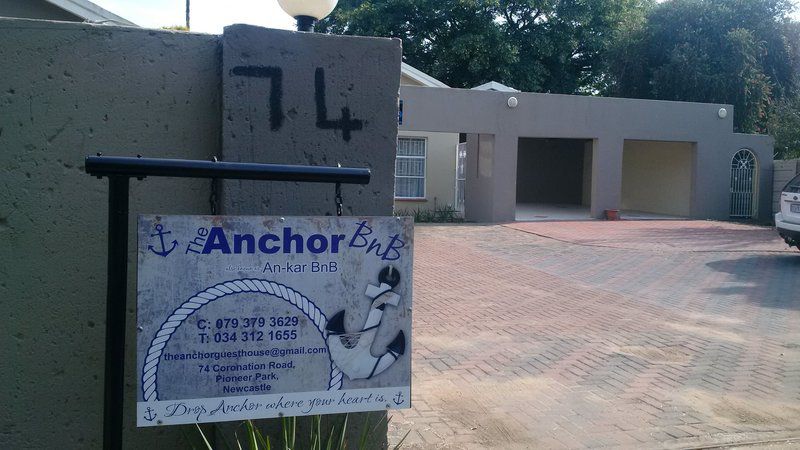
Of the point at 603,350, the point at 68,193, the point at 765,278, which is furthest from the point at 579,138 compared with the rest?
the point at 68,193

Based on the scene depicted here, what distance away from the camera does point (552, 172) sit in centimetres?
2923

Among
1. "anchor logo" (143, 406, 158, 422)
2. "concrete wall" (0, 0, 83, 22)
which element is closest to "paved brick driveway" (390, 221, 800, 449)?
"anchor logo" (143, 406, 158, 422)

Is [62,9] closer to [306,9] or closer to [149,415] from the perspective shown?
[306,9]

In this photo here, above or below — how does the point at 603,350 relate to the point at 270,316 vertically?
below

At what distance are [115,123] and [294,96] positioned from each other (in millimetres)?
882

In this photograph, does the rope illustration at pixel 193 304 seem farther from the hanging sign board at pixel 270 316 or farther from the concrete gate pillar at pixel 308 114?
the concrete gate pillar at pixel 308 114

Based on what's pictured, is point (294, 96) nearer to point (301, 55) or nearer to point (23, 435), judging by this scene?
point (301, 55)

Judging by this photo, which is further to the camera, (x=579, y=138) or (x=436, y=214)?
(x=579, y=138)

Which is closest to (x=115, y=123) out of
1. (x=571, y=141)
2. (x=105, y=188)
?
(x=105, y=188)

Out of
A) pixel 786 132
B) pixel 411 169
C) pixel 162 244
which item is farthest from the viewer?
pixel 786 132

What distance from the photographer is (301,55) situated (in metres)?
3.66

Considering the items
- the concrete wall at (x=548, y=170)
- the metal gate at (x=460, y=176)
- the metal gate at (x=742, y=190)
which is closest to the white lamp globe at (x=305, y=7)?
the metal gate at (x=460, y=176)

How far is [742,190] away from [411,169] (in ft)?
34.0

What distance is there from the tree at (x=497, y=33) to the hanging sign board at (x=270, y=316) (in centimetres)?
2928
